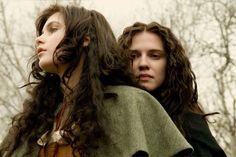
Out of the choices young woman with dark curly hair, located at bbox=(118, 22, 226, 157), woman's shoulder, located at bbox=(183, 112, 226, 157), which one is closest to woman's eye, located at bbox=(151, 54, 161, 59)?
young woman with dark curly hair, located at bbox=(118, 22, 226, 157)

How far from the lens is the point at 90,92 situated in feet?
9.85

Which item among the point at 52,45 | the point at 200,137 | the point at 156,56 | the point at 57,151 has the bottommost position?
the point at 200,137

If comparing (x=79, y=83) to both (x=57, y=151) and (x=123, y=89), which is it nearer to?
(x=123, y=89)

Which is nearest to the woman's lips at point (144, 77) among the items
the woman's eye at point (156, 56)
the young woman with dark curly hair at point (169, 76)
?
the young woman with dark curly hair at point (169, 76)

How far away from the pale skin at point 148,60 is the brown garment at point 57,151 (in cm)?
68

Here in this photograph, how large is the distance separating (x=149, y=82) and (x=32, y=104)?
2.19 feet

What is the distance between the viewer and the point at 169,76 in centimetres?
362

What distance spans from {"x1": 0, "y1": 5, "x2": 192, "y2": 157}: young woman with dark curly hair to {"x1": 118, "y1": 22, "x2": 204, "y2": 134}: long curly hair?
1.43 feet

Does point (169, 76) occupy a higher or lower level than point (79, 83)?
lower

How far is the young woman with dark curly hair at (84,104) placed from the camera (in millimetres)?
2885

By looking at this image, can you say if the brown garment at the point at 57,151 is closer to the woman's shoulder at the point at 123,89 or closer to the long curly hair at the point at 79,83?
the long curly hair at the point at 79,83

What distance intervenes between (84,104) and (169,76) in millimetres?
788

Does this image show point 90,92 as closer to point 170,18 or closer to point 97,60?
point 97,60

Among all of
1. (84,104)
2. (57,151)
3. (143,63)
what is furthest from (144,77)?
(57,151)
